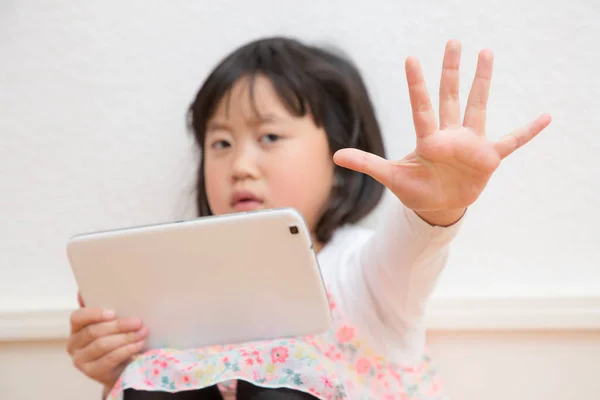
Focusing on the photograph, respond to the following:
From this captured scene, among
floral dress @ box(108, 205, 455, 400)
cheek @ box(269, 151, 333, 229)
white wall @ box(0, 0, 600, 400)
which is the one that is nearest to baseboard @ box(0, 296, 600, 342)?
white wall @ box(0, 0, 600, 400)

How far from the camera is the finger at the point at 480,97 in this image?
46 cm

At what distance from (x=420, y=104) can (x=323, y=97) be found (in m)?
0.30

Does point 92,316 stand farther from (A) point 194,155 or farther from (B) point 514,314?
(B) point 514,314

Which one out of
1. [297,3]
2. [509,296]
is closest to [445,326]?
[509,296]

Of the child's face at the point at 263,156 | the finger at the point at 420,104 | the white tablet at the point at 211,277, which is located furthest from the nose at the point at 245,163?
the finger at the point at 420,104

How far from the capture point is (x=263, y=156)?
68 cm

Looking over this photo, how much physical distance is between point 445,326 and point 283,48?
426 mm

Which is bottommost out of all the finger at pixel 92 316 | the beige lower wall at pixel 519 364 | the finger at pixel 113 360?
the beige lower wall at pixel 519 364

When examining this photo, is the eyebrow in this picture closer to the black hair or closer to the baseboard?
the black hair

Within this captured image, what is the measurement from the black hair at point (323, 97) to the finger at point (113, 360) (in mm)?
260

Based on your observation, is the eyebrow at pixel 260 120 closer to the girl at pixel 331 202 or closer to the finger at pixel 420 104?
the girl at pixel 331 202

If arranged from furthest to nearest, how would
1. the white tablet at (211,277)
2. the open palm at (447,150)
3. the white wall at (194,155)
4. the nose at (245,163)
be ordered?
the white wall at (194,155)
the nose at (245,163)
the white tablet at (211,277)
the open palm at (447,150)

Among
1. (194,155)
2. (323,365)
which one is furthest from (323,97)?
(323,365)

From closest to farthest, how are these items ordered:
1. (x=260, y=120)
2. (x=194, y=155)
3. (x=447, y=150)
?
(x=447, y=150) → (x=260, y=120) → (x=194, y=155)
